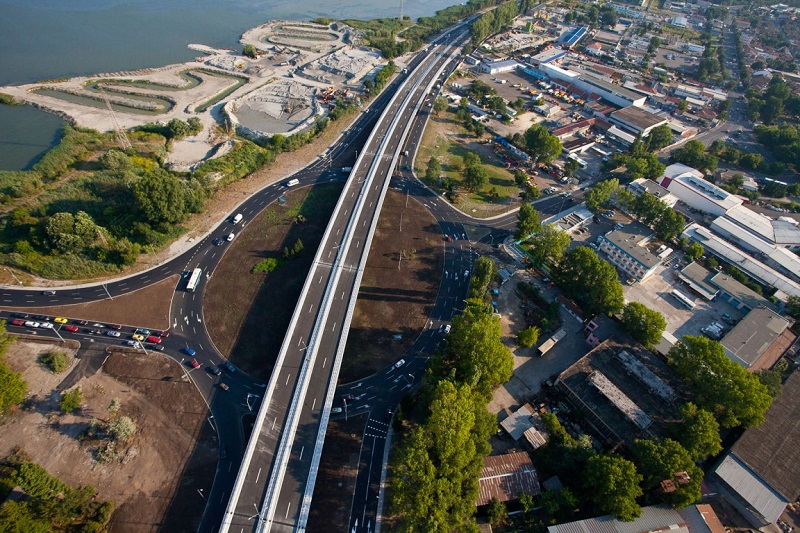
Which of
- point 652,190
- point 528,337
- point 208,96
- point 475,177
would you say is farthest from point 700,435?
point 208,96

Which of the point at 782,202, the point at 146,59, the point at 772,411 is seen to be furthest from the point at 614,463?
A: the point at 146,59

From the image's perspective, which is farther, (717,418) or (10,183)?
(10,183)

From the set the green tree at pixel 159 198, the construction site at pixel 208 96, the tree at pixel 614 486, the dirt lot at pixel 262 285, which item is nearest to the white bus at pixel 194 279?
the dirt lot at pixel 262 285

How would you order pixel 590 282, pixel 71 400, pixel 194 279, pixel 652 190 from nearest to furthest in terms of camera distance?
pixel 71 400 < pixel 590 282 < pixel 194 279 < pixel 652 190

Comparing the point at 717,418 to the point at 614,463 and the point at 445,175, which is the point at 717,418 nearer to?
the point at 614,463

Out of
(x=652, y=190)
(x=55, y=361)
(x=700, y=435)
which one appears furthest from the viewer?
(x=652, y=190)

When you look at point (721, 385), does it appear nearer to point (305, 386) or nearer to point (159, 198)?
point (305, 386)

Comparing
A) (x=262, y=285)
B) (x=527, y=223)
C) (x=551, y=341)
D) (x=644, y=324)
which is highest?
(x=527, y=223)
